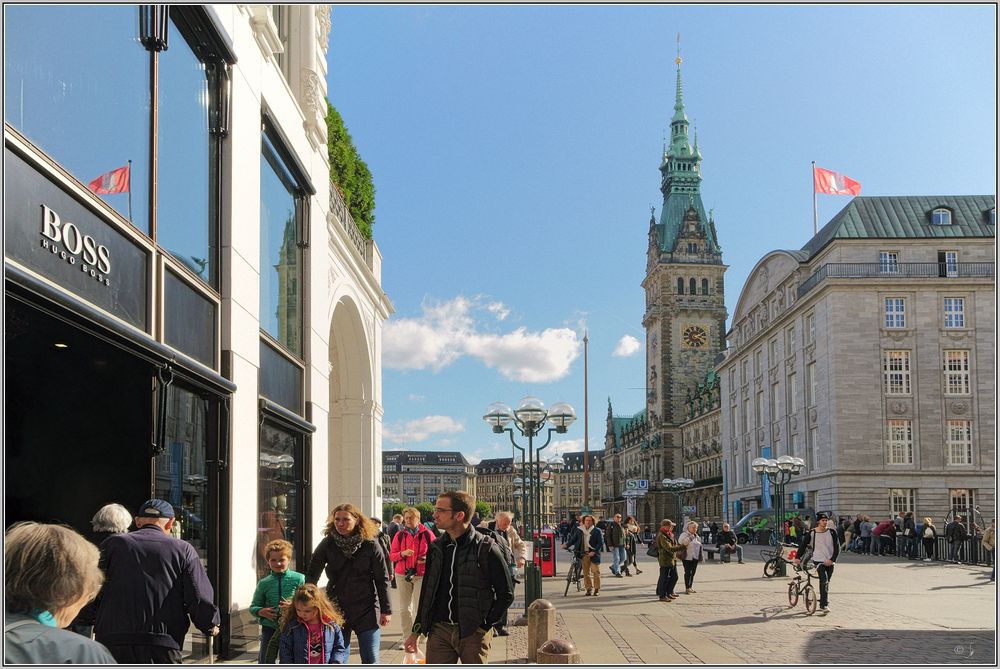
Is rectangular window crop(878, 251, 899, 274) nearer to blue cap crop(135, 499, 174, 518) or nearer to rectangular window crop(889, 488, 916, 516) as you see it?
rectangular window crop(889, 488, 916, 516)

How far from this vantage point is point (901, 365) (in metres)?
59.6

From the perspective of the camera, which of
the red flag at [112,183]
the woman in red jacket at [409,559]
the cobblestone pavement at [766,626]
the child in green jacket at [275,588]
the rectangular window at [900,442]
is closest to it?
the child in green jacket at [275,588]

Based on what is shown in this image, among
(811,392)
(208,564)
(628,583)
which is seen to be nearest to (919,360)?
(811,392)

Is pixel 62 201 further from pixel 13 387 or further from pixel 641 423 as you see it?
pixel 641 423

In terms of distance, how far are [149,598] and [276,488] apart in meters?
7.51

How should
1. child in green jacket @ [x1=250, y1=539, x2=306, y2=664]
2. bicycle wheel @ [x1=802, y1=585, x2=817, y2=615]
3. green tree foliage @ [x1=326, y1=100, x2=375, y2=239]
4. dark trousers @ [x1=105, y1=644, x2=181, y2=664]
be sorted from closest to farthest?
dark trousers @ [x1=105, y1=644, x2=181, y2=664] < child in green jacket @ [x1=250, y1=539, x2=306, y2=664] < bicycle wheel @ [x1=802, y1=585, x2=817, y2=615] < green tree foliage @ [x1=326, y1=100, x2=375, y2=239]

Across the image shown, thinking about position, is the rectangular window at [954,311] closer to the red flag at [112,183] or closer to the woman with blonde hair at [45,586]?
the red flag at [112,183]

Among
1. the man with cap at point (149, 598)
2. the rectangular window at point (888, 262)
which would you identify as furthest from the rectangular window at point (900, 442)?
the man with cap at point (149, 598)

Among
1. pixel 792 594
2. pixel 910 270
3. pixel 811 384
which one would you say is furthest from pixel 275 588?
pixel 811 384

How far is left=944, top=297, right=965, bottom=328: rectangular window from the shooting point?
59406 millimetres

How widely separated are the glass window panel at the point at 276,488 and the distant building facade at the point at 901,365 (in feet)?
155

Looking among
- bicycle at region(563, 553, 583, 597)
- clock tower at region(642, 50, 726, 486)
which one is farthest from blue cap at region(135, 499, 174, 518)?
clock tower at region(642, 50, 726, 486)

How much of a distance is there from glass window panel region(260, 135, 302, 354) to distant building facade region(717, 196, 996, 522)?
4726 cm

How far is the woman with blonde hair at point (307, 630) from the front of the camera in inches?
285
